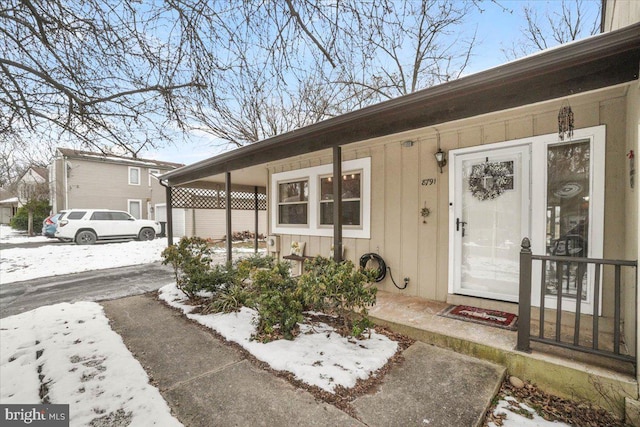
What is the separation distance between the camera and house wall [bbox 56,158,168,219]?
14.6 meters

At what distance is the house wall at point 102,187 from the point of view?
14633mm

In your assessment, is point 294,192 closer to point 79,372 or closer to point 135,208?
point 79,372

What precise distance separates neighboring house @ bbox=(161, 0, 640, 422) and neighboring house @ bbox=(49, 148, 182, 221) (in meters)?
13.0

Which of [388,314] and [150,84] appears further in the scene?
[388,314]

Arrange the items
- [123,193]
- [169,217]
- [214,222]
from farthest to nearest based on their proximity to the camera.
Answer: [123,193] → [214,222] → [169,217]

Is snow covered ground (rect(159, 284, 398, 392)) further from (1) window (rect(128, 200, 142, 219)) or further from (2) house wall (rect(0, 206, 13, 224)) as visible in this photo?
(2) house wall (rect(0, 206, 13, 224))

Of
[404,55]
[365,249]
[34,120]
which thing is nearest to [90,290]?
[34,120]

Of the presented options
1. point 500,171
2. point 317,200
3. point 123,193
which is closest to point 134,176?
point 123,193

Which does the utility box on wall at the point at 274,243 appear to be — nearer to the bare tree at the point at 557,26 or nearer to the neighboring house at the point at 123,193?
the neighboring house at the point at 123,193

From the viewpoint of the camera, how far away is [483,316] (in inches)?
126

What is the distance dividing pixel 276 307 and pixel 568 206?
3.19 meters

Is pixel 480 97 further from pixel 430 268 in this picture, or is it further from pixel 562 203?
pixel 430 268

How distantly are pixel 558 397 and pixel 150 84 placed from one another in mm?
4540

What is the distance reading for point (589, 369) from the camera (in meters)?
2.07
